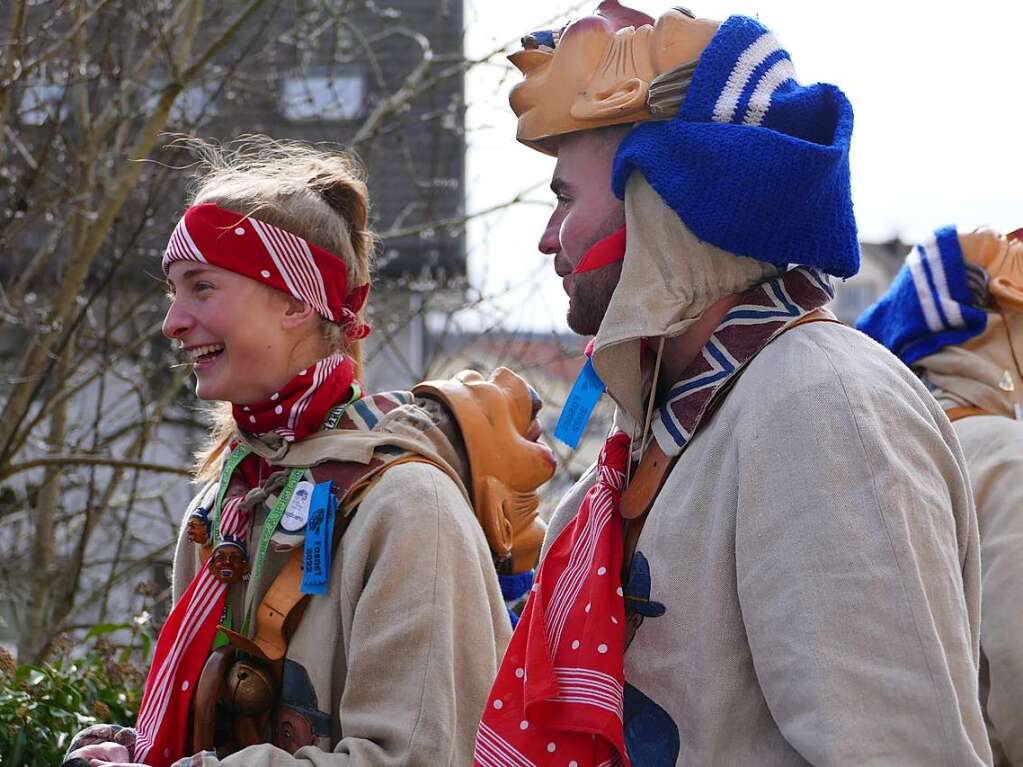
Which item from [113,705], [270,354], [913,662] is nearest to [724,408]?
[913,662]

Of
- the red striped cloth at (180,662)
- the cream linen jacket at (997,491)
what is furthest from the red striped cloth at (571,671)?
the cream linen jacket at (997,491)

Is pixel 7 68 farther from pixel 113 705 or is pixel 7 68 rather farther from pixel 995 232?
pixel 995 232

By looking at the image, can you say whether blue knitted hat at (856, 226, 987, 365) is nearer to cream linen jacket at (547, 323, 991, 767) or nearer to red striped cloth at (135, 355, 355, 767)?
red striped cloth at (135, 355, 355, 767)

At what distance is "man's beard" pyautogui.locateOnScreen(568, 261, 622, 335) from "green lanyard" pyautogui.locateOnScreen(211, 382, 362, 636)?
0.84m

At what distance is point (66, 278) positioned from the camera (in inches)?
→ 212

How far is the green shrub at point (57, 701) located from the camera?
3.19 metres

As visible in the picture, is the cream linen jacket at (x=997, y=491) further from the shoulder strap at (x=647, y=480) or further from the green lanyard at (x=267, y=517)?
the green lanyard at (x=267, y=517)

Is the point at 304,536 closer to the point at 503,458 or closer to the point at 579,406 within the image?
the point at 503,458

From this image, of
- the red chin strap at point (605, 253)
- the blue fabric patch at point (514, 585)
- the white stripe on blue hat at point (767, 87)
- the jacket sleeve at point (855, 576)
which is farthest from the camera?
the blue fabric patch at point (514, 585)

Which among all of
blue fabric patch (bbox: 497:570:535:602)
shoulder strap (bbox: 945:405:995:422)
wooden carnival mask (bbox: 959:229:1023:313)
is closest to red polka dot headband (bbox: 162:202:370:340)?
blue fabric patch (bbox: 497:570:535:602)

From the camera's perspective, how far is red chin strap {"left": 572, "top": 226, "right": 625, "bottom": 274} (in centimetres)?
219

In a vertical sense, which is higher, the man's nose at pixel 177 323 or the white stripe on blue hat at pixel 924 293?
the man's nose at pixel 177 323

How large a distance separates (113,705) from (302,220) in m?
1.52

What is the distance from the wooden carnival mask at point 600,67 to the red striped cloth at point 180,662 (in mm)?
1115
